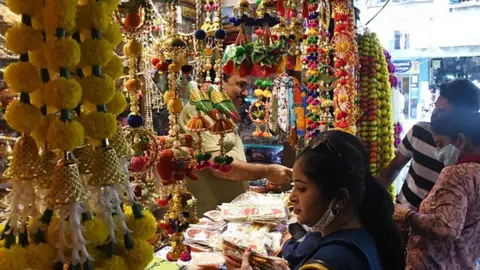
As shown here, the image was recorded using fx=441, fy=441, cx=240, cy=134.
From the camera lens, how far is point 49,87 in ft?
Answer: 2.18

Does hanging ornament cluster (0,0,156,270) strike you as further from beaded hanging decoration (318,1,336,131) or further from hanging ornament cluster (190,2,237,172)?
beaded hanging decoration (318,1,336,131)

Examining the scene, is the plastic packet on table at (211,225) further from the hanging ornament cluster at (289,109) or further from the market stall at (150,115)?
the hanging ornament cluster at (289,109)

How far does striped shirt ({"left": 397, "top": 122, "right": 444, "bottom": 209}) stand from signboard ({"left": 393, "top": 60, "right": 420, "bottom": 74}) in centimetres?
135

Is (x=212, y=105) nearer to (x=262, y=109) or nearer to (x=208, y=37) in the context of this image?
(x=208, y=37)

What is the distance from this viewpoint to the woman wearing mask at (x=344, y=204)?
1.03m

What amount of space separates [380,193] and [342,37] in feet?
3.48

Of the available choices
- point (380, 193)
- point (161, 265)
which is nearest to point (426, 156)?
point (380, 193)

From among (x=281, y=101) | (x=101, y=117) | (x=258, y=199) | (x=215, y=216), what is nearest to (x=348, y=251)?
(x=101, y=117)

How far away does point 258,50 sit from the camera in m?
1.36

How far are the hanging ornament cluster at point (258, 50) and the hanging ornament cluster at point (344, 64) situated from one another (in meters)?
0.61

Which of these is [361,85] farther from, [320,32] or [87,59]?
[87,59]

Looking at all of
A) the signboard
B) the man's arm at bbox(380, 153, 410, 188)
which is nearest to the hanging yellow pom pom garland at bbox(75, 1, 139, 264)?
the man's arm at bbox(380, 153, 410, 188)

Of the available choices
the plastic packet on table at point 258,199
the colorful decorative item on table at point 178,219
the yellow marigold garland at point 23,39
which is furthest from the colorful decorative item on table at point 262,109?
the yellow marigold garland at point 23,39

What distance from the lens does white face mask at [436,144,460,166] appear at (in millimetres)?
1689
